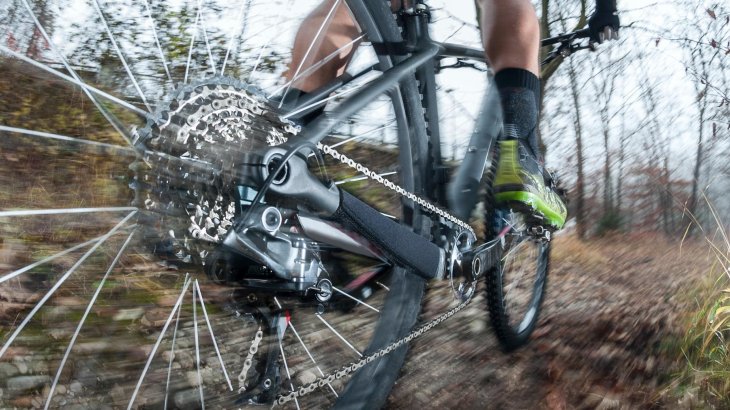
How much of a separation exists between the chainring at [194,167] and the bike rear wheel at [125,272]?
→ 437mm

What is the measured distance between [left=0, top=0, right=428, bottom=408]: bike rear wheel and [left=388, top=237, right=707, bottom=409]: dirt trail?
Result: 0.29m

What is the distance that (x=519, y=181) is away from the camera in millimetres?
1807

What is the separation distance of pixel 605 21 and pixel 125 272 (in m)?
1.77

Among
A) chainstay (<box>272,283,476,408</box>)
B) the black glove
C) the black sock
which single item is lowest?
chainstay (<box>272,283,476,408</box>)

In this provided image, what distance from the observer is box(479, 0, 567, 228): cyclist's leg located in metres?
1.87

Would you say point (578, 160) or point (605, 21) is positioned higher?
point (605, 21)

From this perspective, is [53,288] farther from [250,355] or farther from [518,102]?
[518,102]

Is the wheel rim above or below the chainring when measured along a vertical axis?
below

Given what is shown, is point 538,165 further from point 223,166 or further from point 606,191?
point 606,191

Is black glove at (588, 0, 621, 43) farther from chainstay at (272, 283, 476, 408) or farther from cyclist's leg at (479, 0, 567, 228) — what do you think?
chainstay at (272, 283, 476, 408)

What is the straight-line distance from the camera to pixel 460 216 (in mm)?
1906

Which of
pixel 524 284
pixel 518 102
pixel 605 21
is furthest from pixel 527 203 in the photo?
pixel 524 284

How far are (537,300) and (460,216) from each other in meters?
0.90

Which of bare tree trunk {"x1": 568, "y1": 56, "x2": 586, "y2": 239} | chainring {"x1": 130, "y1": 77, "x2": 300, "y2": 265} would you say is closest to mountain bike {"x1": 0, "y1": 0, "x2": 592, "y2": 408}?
chainring {"x1": 130, "y1": 77, "x2": 300, "y2": 265}
